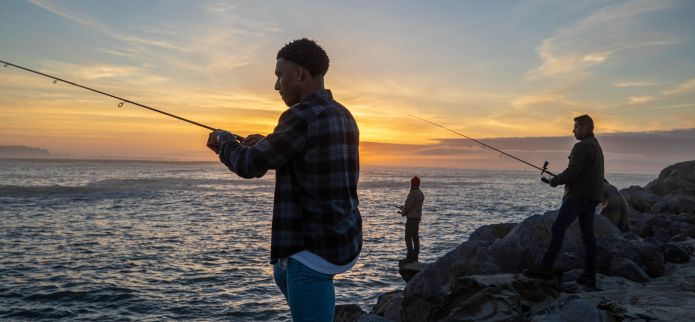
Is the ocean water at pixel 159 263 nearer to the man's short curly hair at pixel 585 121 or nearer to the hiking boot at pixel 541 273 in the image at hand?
the hiking boot at pixel 541 273

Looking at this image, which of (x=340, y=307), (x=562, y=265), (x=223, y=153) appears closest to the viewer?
(x=223, y=153)

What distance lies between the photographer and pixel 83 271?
14.1 metres

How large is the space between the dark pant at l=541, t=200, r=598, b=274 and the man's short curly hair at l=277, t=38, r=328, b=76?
5.56m

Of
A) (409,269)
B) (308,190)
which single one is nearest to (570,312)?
(308,190)

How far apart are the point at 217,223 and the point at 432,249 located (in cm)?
1267

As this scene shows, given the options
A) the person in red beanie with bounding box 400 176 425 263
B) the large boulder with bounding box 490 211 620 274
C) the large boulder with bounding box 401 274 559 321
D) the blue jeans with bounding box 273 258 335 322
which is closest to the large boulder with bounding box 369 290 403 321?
the large boulder with bounding box 401 274 559 321

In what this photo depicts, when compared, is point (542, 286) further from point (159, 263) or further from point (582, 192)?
point (159, 263)

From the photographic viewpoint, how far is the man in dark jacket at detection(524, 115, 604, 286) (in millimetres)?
6828

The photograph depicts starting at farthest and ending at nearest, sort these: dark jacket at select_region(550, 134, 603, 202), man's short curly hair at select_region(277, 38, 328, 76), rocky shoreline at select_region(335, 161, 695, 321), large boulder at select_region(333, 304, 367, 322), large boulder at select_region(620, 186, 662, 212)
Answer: large boulder at select_region(620, 186, 662, 212)
large boulder at select_region(333, 304, 367, 322)
dark jacket at select_region(550, 134, 603, 202)
rocky shoreline at select_region(335, 161, 695, 321)
man's short curly hair at select_region(277, 38, 328, 76)

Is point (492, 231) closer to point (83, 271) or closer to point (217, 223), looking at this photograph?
point (83, 271)

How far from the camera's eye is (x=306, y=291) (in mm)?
2422

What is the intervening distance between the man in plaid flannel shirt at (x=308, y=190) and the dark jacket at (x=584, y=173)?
5.41 m

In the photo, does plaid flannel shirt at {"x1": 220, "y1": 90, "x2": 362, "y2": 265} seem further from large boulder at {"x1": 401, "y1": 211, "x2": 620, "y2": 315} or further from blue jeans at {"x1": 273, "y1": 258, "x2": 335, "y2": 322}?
large boulder at {"x1": 401, "y1": 211, "x2": 620, "y2": 315}

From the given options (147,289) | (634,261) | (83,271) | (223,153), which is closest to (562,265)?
(634,261)
